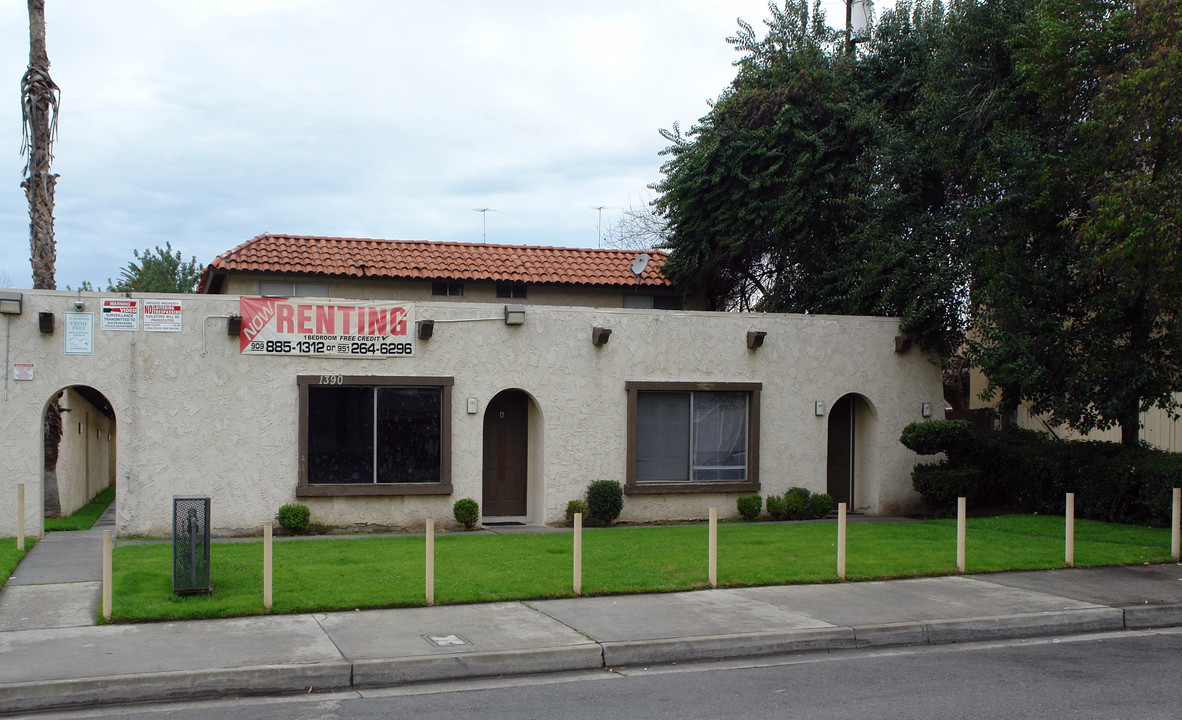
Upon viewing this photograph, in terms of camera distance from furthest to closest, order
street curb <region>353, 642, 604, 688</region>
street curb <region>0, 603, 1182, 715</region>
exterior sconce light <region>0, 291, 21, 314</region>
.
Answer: exterior sconce light <region>0, 291, 21, 314</region> < street curb <region>353, 642, 604, 688</region> < street curb <region>0, 603, 1182, 715</region>

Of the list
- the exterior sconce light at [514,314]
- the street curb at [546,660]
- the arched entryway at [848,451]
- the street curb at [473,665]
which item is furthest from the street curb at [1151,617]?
the exterior sconce light at [514,314]

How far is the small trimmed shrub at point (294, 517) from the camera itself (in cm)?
1542

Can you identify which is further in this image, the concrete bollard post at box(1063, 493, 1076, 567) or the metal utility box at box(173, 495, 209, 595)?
the concrete bollard post at box(1063, 493, 1076, 567)

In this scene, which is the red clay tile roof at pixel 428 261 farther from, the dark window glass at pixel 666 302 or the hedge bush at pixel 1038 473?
the hedge bush at pixel 1038 473

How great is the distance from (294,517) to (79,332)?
13.7ft

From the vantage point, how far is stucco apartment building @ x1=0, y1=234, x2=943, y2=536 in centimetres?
1501

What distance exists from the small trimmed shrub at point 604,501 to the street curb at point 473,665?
8424 millimetres

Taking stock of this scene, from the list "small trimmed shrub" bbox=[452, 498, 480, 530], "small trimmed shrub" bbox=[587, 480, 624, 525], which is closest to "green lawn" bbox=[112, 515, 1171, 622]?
"small trimmed shrub" bbox=[587, 480, 624, 525]

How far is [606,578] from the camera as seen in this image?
11.4 m

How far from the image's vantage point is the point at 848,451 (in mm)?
19797

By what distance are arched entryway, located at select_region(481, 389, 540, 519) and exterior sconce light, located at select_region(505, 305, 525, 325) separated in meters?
1.62

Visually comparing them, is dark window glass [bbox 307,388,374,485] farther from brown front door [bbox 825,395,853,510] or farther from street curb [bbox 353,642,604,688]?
brown front door [bbox 825,395,853,510]

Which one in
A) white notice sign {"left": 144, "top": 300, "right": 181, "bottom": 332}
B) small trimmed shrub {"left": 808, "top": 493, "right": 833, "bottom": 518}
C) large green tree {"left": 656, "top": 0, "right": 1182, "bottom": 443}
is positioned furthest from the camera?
small trimmed shrub {"left": 808, "top": 493, "right": 833, "bottom": 518}

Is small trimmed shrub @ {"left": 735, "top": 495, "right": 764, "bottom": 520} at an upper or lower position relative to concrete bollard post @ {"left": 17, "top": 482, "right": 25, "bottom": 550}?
lower
